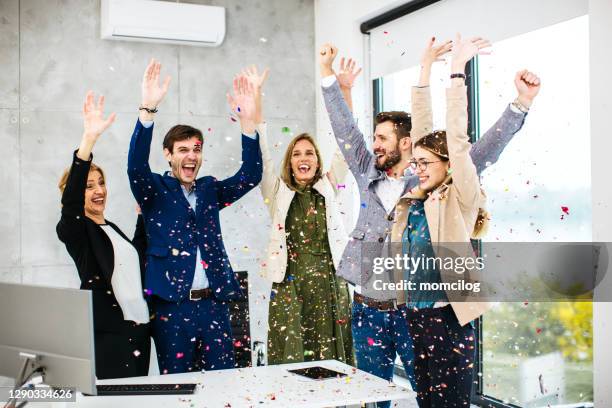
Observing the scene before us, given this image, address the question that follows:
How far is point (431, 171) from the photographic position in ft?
11.0

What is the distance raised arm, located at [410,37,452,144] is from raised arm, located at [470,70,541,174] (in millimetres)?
Result: 294

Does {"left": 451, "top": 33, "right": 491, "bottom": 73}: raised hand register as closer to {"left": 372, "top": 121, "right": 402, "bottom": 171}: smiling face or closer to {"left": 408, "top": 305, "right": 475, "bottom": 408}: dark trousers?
{"left": 372, "top": 121, "right": 402, "bottom": 171}: smiling face

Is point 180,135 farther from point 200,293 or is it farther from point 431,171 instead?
point 431,171

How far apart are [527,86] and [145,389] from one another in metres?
2.14

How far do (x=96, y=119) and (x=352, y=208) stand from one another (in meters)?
2.00

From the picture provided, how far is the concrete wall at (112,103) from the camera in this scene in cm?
420

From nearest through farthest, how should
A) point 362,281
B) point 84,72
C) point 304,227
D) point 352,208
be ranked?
point 362,281, point 304,227, point 84,72, point 352,208

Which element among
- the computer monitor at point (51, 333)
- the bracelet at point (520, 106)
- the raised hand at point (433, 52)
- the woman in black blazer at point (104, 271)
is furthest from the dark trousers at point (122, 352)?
the bracelet at point (520, 106)

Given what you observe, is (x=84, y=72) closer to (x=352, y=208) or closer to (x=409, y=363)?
(x=352, y=208)

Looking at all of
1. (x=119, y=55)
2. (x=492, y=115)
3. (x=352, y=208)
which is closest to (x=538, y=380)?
(x=492, y=115)

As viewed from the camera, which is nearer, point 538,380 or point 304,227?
point 538,380

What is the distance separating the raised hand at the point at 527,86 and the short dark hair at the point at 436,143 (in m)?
0.42

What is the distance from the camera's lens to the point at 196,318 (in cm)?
340

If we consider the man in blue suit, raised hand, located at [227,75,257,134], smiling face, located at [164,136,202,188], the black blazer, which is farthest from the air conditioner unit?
the black blazer
